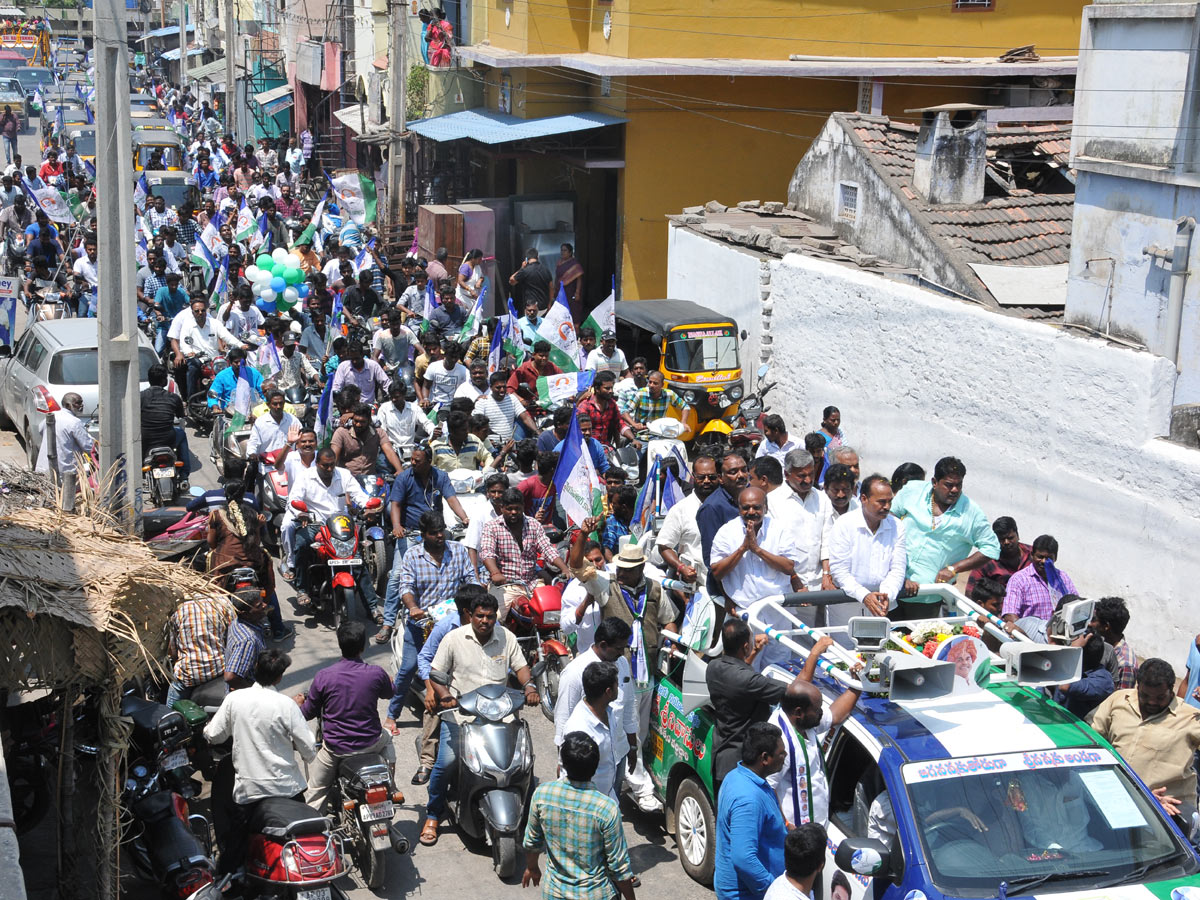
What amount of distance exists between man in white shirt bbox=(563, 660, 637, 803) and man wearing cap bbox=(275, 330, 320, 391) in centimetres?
902

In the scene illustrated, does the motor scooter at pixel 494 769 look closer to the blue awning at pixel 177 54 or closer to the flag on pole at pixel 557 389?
the flag on pole at pixel 557 389

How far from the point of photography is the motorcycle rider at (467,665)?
784cm

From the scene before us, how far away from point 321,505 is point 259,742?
4275 mm

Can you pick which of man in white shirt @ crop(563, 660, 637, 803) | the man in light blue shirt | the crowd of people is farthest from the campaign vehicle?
man in white shirt @ crop(563, 660, 637, 803)

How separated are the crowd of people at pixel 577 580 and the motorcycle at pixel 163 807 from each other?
289 millimetres

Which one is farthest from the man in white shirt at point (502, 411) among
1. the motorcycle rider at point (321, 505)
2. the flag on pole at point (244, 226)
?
the flag on pole at point (244, 226)

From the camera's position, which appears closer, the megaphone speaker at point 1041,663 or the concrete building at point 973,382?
the megaphone speaker at point 1041,663

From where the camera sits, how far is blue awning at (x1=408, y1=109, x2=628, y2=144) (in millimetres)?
22266

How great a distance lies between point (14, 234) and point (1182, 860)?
24.1m

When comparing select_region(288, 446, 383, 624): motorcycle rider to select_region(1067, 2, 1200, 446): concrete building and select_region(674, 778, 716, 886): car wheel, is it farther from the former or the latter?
select_region(1067, 2, 1200, 446): concrete building

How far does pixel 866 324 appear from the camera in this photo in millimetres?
14859

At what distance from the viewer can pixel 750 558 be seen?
8.87 m

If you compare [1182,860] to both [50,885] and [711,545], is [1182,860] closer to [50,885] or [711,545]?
[711,545]

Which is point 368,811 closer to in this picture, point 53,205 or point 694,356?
point 694,356
